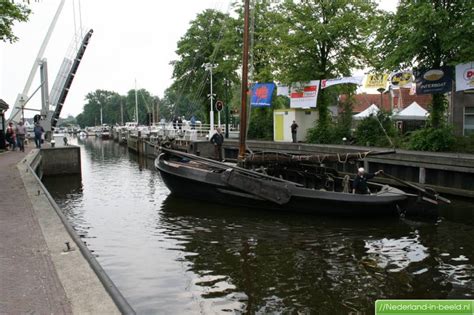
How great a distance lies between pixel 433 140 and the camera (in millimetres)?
20297

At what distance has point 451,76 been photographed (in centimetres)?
2033

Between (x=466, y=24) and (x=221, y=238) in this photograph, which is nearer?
(x=221, y=238)

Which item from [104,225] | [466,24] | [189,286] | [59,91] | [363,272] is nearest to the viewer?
[189,286]

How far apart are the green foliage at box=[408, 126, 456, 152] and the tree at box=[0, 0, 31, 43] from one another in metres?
17.1

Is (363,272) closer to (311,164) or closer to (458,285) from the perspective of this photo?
(458,285)

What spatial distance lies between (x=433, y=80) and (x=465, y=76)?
5.47 feet

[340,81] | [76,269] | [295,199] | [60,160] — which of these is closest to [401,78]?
[340,81]

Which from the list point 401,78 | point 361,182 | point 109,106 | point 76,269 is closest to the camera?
point 76,269

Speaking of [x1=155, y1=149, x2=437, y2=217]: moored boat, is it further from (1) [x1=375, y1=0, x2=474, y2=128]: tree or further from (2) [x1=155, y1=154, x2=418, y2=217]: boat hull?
(1) [x1=375, y1=0, x2=474, y2=128]: tree

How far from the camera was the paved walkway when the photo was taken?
4863mm

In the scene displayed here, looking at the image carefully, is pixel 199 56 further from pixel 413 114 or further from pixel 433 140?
pixel 433 140

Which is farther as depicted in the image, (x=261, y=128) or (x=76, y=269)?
(x=261, y=128)

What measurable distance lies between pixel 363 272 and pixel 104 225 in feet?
24.5

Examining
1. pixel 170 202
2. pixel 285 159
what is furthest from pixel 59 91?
pixel 285 159
